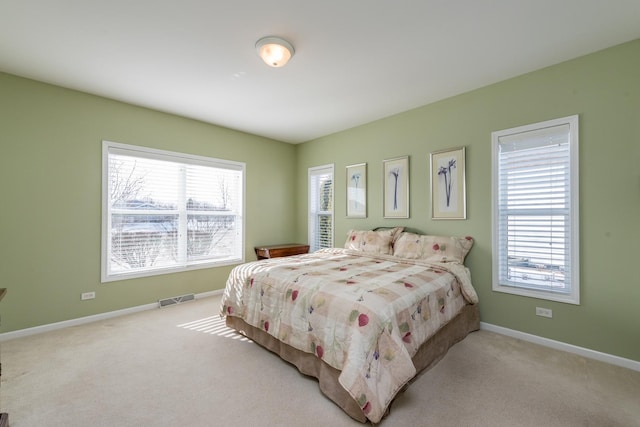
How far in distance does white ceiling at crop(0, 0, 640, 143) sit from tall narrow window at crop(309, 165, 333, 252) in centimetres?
175

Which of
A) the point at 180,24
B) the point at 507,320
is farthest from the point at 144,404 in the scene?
the point at 507,320

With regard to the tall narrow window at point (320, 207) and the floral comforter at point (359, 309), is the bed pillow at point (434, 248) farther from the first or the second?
the tall narrow window at point (320, 207)

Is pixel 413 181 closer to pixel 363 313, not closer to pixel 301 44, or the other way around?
pixel 301 44

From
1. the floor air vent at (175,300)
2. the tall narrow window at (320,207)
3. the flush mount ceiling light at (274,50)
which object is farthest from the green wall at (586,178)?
the floor air vent at (175,300)

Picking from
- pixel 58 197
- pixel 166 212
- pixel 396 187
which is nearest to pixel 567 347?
pixel 396 187

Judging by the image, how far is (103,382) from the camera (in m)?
2.06

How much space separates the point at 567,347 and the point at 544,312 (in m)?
0.32

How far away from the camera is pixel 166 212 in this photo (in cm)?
389

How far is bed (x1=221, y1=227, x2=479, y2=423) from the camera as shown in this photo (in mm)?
1667

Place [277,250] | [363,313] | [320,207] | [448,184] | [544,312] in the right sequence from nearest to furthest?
[363,313] → [544,312] → [448,184] → [277,250] → [320,207]

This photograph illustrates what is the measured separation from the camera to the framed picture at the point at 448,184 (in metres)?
3.24

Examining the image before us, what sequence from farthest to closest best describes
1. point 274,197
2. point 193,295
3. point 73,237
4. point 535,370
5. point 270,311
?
point 274,197 → point 193,295 → point 73,237 → point 270,311 → point 535,370

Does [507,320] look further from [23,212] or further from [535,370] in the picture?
[23,212]

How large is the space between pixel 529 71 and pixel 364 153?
2157 mm
